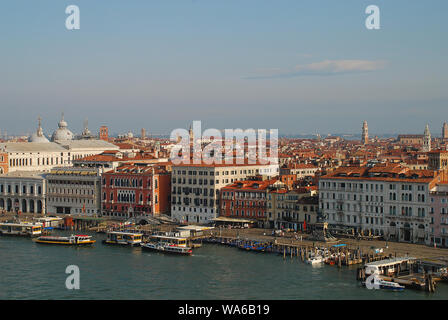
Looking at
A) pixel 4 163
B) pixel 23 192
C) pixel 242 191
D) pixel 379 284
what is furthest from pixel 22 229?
pixel 379 284

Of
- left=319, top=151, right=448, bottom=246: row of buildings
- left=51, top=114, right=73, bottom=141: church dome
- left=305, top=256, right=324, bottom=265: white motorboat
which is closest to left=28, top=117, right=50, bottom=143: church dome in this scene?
left=51, top=114, right=73, bottom=141: church dome

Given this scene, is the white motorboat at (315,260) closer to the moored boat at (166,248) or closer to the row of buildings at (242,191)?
the row of buildings at (242,191)

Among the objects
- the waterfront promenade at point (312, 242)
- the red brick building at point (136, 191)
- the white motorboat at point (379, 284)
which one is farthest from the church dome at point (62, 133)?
the white motorboat at point (379, 284)

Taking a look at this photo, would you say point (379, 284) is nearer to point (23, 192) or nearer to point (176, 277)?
point (176, 277)

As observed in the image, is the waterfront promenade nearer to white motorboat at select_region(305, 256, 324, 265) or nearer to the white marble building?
white motorboat at select_region(305, 256, 324, 265)

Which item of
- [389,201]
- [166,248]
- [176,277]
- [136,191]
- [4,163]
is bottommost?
[176,277]
